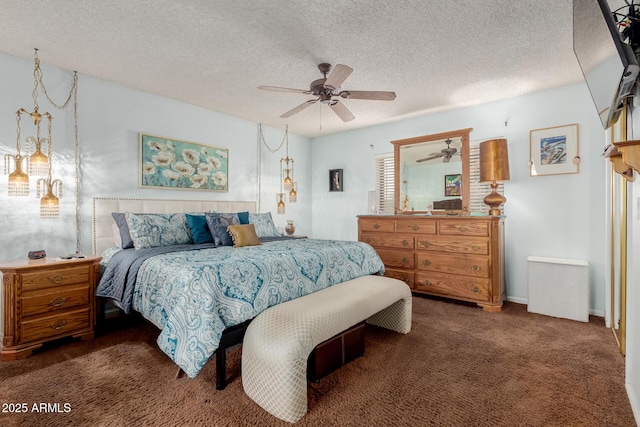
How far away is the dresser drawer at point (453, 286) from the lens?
349cm

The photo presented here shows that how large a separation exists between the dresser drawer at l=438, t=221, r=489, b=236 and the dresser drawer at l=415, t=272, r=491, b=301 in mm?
516

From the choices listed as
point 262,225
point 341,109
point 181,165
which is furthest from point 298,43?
point 181,165

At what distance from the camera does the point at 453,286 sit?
367cm

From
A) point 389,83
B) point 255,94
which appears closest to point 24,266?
point 255,94

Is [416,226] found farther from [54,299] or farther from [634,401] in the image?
[54,299]

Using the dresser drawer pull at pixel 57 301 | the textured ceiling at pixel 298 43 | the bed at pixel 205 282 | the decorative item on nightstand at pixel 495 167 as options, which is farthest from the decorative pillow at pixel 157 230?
the decorative item on nightstand at pixel 495 167

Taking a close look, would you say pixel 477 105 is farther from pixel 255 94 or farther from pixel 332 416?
pixel 332 416

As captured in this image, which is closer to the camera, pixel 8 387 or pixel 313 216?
pixel 8 387

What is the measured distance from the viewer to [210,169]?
14.2ft

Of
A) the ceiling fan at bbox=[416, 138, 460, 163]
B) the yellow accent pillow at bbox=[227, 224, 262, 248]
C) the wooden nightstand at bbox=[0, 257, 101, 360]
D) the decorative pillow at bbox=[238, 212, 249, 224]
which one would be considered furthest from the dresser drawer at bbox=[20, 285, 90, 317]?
the ceiling fan at bbox=[416, 138, 460, 163]

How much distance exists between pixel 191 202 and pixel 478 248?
357cm

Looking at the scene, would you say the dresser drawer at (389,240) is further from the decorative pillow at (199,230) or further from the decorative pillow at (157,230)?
the decorative pillow at (157,230)

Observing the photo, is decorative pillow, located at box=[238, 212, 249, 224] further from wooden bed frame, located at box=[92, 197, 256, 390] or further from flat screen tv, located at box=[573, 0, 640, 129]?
flat screen tv, located at box=[573, 0, 640, 129]

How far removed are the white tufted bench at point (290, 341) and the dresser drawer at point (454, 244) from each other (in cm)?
181
